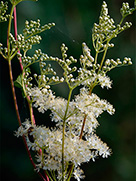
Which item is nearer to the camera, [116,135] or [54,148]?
[54,148]

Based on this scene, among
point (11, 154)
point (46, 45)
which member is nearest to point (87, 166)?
point (11, 154)

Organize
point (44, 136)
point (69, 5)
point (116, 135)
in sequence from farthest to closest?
point (116, 135)
point (69, 5)
point (44, 136)

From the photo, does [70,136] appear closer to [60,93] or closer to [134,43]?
[60,93]

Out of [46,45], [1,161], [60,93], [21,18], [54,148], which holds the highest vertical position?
[21,18]

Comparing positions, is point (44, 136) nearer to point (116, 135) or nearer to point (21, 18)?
point (21, 18)

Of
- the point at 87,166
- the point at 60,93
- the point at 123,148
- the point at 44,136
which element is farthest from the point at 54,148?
the point at 123,148

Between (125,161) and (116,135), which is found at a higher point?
(116,135)

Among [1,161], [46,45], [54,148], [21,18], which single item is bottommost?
[54,148]

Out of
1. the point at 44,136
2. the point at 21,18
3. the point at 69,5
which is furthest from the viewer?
the point at 69,5

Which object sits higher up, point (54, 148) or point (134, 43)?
point (134, 43)
